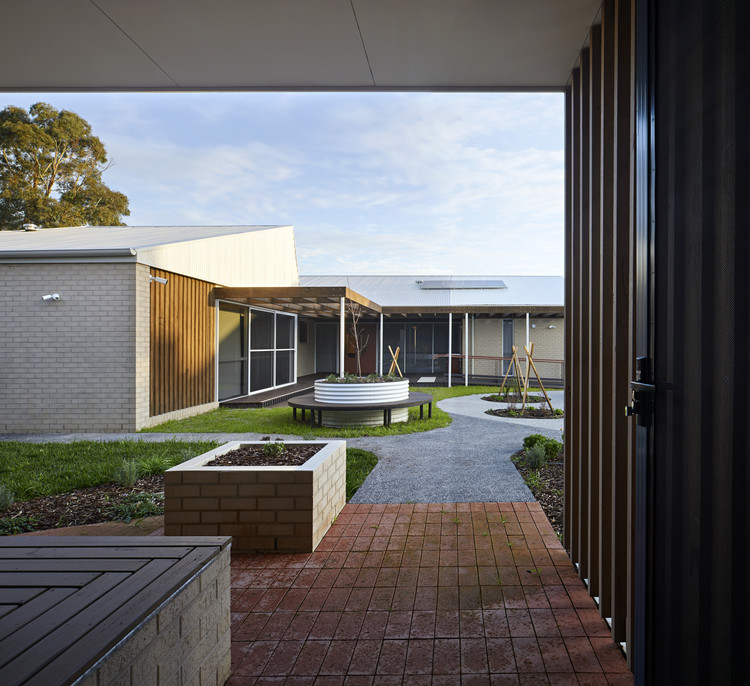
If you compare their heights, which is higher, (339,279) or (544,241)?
(544,241)

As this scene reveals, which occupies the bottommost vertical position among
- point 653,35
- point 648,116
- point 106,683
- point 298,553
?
point 298,553

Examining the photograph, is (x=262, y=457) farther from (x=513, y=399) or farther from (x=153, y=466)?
(x=513, y=399)

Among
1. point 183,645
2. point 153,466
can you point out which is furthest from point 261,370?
point 183,645

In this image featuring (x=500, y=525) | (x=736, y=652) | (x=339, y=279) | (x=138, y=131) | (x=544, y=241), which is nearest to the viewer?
(x=736, y=652)

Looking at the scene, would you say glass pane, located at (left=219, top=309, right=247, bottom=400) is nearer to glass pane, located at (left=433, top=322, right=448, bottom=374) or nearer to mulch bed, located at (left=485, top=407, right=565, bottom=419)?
mulch bed, located at (left=485, top=407, right=565, bottom=419)

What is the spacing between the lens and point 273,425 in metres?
9.39

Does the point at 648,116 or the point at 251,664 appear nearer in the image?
the point at 648,116

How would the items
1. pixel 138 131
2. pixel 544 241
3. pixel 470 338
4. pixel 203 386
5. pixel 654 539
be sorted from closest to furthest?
pixel 654 539
pixel 203 386
pixel 470 338
pixel 138 131
pixel 544 241

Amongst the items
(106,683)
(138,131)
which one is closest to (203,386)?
(106,683)

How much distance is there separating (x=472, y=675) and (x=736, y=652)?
1.33m

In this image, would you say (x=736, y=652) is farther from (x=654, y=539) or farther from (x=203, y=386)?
(x=203, y=386)

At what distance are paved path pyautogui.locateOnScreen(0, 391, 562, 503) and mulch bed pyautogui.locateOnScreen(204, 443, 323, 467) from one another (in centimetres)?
88

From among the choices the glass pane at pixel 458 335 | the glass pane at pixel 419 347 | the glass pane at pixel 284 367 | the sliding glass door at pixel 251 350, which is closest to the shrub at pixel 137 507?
the sliding glass door at pixel 251 350

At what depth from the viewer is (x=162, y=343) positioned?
9.80 metres
